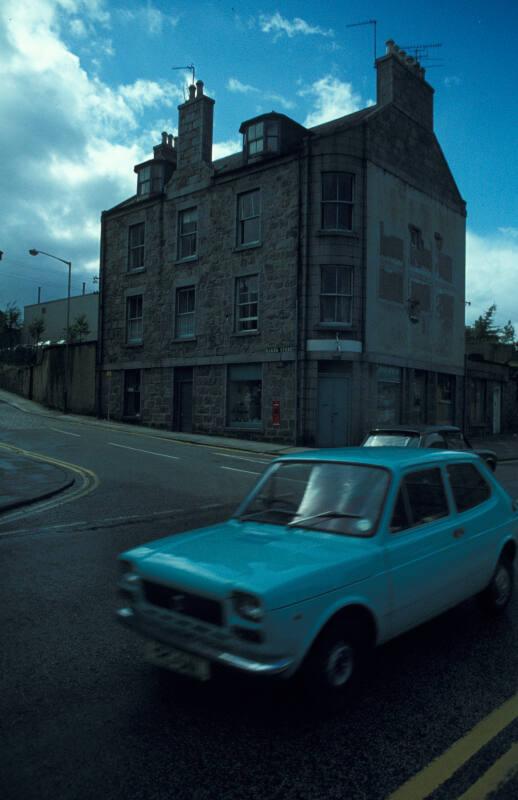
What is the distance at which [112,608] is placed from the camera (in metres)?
5.49

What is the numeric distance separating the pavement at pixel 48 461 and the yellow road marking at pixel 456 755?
862 centimetres

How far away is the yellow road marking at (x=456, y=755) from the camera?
9.47 ft

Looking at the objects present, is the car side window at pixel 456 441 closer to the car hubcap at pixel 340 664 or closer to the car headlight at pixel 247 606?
the car hubcap at pixel 340 664

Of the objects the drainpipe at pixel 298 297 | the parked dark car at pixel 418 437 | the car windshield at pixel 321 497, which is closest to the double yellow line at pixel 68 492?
the parked dark car at pixel 418 437

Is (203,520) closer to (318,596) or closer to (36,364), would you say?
(318,596)

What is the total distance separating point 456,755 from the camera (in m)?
3.18

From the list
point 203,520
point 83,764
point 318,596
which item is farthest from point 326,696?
point 203,520

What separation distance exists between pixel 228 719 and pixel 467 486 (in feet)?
9.02

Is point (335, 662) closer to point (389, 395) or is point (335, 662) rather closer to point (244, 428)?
point (244, 428)

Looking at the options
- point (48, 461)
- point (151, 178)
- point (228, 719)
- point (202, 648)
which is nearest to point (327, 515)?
point (202, 648)

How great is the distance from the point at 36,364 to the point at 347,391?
2560cm

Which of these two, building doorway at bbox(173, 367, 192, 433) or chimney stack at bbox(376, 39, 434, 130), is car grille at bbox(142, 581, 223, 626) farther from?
chimney stack at bbox(376, 39, 434, 130)

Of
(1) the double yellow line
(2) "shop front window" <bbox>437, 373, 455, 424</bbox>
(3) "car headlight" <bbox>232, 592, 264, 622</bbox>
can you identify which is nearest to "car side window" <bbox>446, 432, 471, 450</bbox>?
(1) the double yellow line

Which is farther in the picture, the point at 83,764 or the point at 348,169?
the point at 348,169
